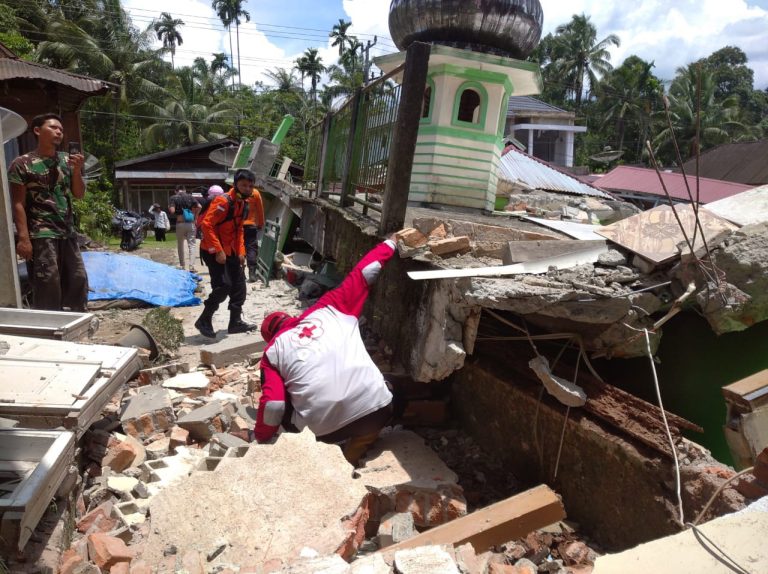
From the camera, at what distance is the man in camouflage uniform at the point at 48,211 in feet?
14.1

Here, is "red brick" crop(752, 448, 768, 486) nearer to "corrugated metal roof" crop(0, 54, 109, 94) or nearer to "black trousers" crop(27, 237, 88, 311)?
"black trousers" crop(27, 237, 88, 311)

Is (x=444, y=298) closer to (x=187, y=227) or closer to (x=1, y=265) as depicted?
(x=1, y=265)

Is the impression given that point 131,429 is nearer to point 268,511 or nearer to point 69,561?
point 69,561

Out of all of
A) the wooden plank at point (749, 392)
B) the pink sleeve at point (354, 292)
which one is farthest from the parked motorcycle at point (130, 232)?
the wooden plank at point (749, 392)

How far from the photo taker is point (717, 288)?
9.59 ft

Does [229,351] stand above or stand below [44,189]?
below

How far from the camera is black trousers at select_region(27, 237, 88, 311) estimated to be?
4508 mm

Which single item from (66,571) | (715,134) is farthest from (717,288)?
(715,134)

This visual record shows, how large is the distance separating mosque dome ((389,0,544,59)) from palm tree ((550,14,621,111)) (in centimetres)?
3959

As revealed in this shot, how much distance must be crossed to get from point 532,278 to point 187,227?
9209mm

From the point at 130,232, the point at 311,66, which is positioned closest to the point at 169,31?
the point at 311,66

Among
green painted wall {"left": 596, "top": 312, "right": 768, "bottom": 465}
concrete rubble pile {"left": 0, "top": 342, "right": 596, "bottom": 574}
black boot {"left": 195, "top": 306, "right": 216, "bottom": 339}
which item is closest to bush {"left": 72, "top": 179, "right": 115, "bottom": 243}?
black boot {"left": 195, "top": 306, "right": 216, "bottom": 339}

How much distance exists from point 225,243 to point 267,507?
12.0 feet

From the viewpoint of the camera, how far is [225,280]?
5773 mm
